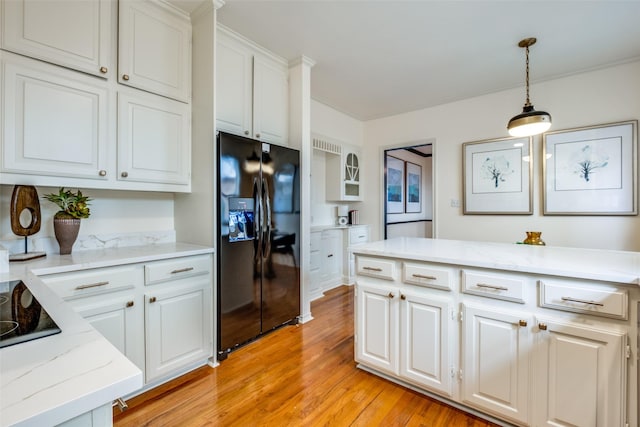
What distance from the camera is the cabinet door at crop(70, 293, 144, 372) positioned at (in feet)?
5.38

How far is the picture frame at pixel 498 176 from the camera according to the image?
356cm

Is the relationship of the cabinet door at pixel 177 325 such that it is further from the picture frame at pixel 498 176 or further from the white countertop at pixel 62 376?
the picture frame at pixel 498 176

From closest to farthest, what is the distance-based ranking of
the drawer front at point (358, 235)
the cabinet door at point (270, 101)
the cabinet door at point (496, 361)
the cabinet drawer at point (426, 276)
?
the cabinet door at point (496, 361) < the cabinet drawer at point (426, 276) < the cabinet door at point (270, 101) < the drawer front at point (358, 235)

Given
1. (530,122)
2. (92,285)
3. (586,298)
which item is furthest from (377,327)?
(530,122)

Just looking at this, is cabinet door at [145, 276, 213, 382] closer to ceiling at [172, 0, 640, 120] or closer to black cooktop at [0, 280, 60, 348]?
black cooktop at [0, 280, 60, 348]

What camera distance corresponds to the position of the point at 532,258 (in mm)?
1617

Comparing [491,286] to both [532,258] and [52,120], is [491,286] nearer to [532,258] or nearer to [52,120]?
[532,258]

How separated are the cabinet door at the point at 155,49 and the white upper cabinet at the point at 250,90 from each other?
10.7 inches

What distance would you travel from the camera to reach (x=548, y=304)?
1400 mm

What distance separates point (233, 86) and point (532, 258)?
2.55m

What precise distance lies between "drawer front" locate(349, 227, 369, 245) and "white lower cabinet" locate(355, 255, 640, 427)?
2.33 metres

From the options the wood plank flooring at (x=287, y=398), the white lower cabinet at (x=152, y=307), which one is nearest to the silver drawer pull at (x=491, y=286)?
the wood plank flooring at (x=287, y=398)

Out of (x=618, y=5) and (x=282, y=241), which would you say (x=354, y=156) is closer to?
(x=282, y=241)


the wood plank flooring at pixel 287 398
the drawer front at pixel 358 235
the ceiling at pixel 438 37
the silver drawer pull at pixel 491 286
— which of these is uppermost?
the ceiling at pixel 438 37
